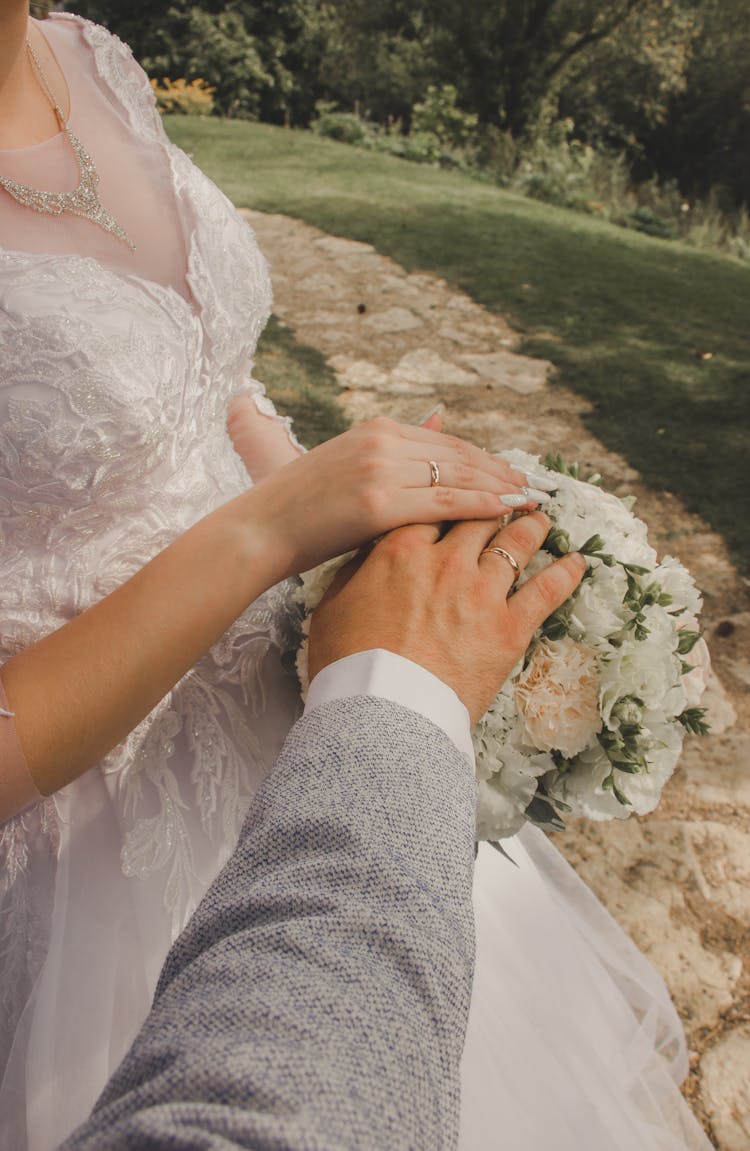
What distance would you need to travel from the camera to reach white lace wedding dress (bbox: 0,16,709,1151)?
Result: 4.44ft

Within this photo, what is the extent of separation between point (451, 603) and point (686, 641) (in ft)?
1.60

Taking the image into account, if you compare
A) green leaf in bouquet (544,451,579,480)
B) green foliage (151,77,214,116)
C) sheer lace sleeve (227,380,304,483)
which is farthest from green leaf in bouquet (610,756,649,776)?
green foliage (151,77,214,116)

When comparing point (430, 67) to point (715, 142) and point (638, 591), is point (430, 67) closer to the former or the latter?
point (715, 142)

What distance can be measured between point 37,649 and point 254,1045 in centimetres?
80

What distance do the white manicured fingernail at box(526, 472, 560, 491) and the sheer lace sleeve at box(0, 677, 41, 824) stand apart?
97cm

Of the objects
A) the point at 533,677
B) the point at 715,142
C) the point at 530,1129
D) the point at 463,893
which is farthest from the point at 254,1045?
the point at 715,142

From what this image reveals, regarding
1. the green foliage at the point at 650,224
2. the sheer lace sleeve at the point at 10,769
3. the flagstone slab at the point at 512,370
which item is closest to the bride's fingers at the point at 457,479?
the sheer lace sleeve at the point at 10,769

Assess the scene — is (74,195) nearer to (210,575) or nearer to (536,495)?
(210,575)

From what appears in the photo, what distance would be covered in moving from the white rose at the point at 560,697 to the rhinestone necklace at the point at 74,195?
1250 millimetres

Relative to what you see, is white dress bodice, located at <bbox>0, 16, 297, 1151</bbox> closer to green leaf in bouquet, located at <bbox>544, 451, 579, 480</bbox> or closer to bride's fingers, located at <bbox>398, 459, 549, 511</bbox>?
bride's fingers, located at <bbox>398, 459, 549, 511</bbox>

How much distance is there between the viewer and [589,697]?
1265mm

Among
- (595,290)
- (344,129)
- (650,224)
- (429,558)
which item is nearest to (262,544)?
(429,558)

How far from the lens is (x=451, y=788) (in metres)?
0.90

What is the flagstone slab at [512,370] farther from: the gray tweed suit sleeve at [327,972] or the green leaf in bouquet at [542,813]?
the gray tweed suit sleeve at [327,972]
